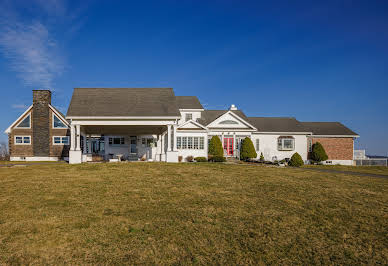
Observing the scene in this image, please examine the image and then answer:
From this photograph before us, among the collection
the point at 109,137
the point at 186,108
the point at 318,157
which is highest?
the point at 186,108

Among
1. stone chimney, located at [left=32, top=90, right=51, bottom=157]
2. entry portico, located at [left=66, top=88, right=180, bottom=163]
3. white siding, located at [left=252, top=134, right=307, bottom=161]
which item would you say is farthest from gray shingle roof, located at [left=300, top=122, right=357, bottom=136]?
stone chimney, located at [left=32, top=90, right=51, bottom=157]

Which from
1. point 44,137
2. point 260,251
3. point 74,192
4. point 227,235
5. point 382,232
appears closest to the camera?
point 260,251

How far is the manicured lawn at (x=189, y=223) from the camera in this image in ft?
15.9

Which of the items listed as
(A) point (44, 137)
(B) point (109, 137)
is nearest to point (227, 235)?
(B) point (109, 137)

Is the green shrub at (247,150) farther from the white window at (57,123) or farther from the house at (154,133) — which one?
the white window at (57,123)

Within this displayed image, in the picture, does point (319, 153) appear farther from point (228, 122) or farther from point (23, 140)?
point (23, 140)

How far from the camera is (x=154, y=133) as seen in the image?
24594 mm

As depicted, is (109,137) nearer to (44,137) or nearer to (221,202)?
(44,137)

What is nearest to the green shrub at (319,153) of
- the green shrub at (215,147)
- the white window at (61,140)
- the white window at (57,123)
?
the green shrub at (215,147)

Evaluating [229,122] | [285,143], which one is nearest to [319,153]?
[285,143]

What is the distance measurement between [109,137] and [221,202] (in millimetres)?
20514

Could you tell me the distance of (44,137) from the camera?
27.5m

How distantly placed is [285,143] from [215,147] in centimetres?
1016

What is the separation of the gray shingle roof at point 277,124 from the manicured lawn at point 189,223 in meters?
18.9
